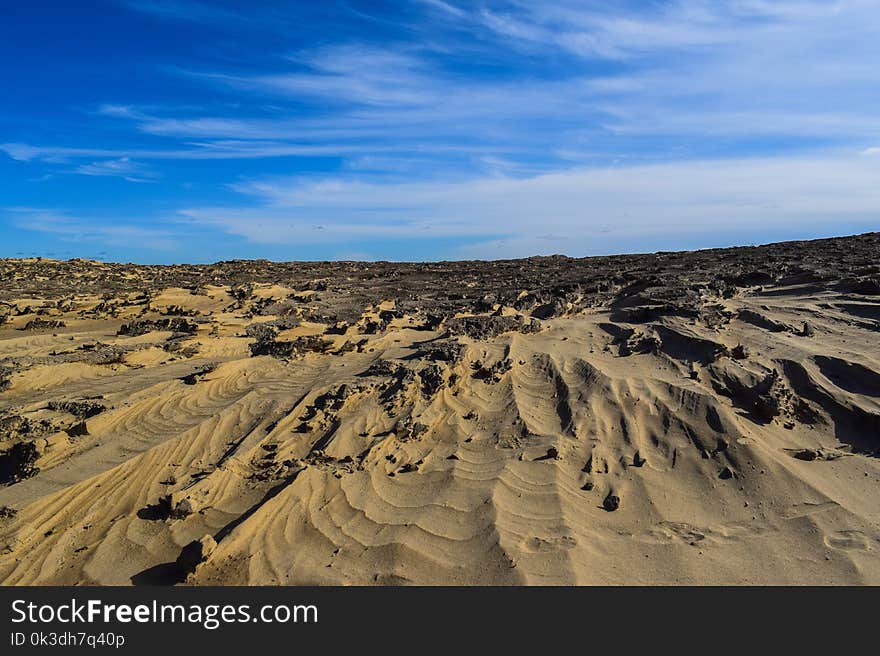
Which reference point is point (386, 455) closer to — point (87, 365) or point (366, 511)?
point (366, 511)

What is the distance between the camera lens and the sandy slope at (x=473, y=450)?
13.0 ft

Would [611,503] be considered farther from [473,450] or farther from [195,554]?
[195,554]

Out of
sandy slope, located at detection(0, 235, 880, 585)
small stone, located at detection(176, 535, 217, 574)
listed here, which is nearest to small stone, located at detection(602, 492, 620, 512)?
sandy slope, located at detection(0, 235, 880, 585)

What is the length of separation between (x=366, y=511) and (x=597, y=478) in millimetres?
2171

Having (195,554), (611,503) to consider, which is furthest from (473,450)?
(195,554)

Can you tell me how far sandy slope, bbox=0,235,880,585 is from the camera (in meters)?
3.97

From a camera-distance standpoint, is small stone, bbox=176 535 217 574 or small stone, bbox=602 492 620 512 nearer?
small stone, bbox=176 535 217 574

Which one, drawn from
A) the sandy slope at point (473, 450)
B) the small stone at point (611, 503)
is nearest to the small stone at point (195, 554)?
the sandy slope at point (473, 450)

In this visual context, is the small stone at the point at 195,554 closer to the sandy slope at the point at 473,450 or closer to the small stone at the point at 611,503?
the sandy slope at the point at 473,450

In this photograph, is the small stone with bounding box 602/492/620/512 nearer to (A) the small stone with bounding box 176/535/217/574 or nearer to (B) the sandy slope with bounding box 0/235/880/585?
(B) the sandy slope with bounding box 0/235/880/585

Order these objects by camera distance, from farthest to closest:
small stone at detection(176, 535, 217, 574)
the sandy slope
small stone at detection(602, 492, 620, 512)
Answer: small stone at detection(602, 492, 620, 512) < the sandy slope < small stone at detection(176, 535, 217, 574)

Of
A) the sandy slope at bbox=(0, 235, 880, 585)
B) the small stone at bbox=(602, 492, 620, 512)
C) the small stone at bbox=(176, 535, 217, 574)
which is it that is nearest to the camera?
the small stone at bbox=(176, 535, 217, 574)
